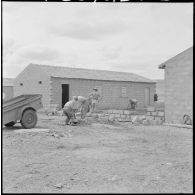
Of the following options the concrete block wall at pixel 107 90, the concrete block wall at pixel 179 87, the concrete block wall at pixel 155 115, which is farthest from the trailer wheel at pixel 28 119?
the concrete block wall at pixel 107 90

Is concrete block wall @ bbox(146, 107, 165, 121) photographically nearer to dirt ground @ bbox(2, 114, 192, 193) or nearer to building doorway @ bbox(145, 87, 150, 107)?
dirt ground @ bbox(2, 114, 192, 193)

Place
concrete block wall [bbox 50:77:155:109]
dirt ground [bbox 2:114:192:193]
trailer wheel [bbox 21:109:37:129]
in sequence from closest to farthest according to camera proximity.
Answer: dirt ground [bbox 2:114:192:193], trailer wheel [bbox 21:109:37:129], concrete block wall [bbox 50:77:155:109]

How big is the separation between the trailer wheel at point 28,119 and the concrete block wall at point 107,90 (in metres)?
11.5

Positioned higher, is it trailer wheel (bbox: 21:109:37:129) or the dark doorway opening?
the dark doorway opening

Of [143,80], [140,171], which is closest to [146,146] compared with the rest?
[140,171]

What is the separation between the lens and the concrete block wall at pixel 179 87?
1436 cm

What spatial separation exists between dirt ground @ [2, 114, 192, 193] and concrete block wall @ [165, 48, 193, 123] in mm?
3186

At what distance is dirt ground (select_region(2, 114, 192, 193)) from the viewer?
5426 millimetres

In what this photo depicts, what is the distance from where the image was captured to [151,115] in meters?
16.5

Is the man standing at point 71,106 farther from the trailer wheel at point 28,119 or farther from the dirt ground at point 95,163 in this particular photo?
the dirt ground at point 95,163

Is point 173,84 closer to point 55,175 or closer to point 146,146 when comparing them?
point 146,146

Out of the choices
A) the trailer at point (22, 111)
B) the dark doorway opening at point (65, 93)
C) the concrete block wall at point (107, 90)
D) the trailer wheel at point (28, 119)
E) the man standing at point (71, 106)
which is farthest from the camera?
the dark doorway opening at point (65, 93)

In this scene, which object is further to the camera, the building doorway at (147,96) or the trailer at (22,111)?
the building doorway at (147,96)

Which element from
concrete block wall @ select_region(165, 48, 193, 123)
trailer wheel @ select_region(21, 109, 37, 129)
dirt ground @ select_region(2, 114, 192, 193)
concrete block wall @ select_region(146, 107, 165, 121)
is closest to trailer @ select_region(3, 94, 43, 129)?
trailer wheel @ select_region(21, 109, 37, 129)
